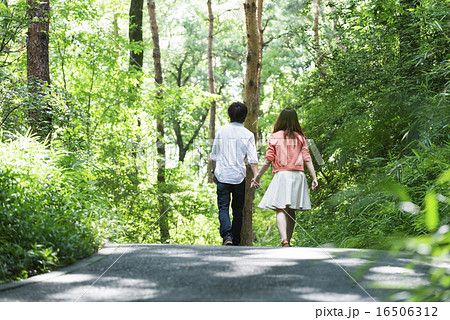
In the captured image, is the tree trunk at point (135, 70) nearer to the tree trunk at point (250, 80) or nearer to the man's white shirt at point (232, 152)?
the tree trunk at point (250, 80)

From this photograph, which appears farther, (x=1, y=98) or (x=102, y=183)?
(x=102, y=183)

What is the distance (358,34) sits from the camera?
1063 centimetres

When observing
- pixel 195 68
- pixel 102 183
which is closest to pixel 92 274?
pixel 102 183

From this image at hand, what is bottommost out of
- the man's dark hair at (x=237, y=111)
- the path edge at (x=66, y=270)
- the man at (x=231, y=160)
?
the path edge at (x=66, y=270)

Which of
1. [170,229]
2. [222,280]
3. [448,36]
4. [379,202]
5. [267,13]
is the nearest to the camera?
[222,280]

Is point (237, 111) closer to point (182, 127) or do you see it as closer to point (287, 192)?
point (287, 192)

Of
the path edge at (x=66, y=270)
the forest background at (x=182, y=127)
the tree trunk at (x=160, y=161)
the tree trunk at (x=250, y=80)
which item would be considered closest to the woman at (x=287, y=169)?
the forest background at (x=182, y=127)

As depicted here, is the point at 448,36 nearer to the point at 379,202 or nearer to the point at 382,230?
the point at 379,202

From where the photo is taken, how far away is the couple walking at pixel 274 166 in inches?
285

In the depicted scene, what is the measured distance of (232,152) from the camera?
7.37m

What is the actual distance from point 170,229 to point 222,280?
1245 centimetres

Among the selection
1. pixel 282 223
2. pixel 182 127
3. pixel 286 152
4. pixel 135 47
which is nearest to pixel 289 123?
pixel 286 152

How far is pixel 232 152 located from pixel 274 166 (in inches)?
24.2

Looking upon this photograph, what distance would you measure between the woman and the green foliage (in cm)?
232
